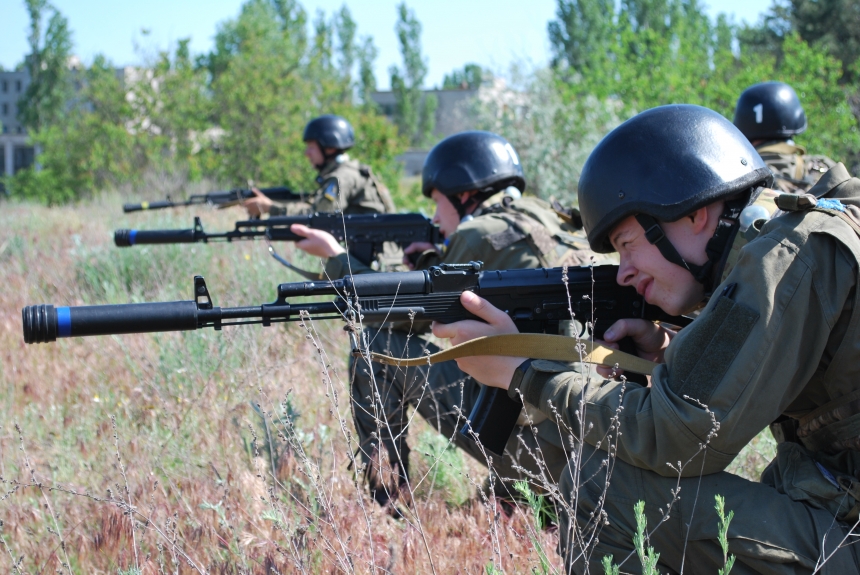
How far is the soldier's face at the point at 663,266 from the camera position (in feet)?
8.50

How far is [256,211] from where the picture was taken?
9.43 m

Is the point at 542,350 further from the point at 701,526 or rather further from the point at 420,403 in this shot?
the point at 420,403

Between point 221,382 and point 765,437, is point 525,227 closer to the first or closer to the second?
point 765,437

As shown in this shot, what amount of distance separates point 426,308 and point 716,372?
1112 millimetres

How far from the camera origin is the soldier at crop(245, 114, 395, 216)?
28.6ft

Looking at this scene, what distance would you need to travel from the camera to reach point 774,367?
2127 millimetres

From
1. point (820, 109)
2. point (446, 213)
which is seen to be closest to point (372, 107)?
point (820, 109)

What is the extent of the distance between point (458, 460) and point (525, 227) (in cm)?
126

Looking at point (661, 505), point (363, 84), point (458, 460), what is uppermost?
point (363, 84)

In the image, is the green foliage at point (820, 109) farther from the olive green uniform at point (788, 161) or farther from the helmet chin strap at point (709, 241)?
the helmet chin strap at point (709, 241)

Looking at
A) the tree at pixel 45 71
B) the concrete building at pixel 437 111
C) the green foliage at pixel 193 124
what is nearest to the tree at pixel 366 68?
the concrete building at pixel 437 111

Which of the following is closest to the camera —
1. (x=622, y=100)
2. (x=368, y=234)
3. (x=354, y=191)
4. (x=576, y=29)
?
(x=368, y=234)

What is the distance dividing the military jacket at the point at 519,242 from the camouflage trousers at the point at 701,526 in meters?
1.39

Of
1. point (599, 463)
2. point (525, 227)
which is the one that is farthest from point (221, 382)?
point (599, 463)
